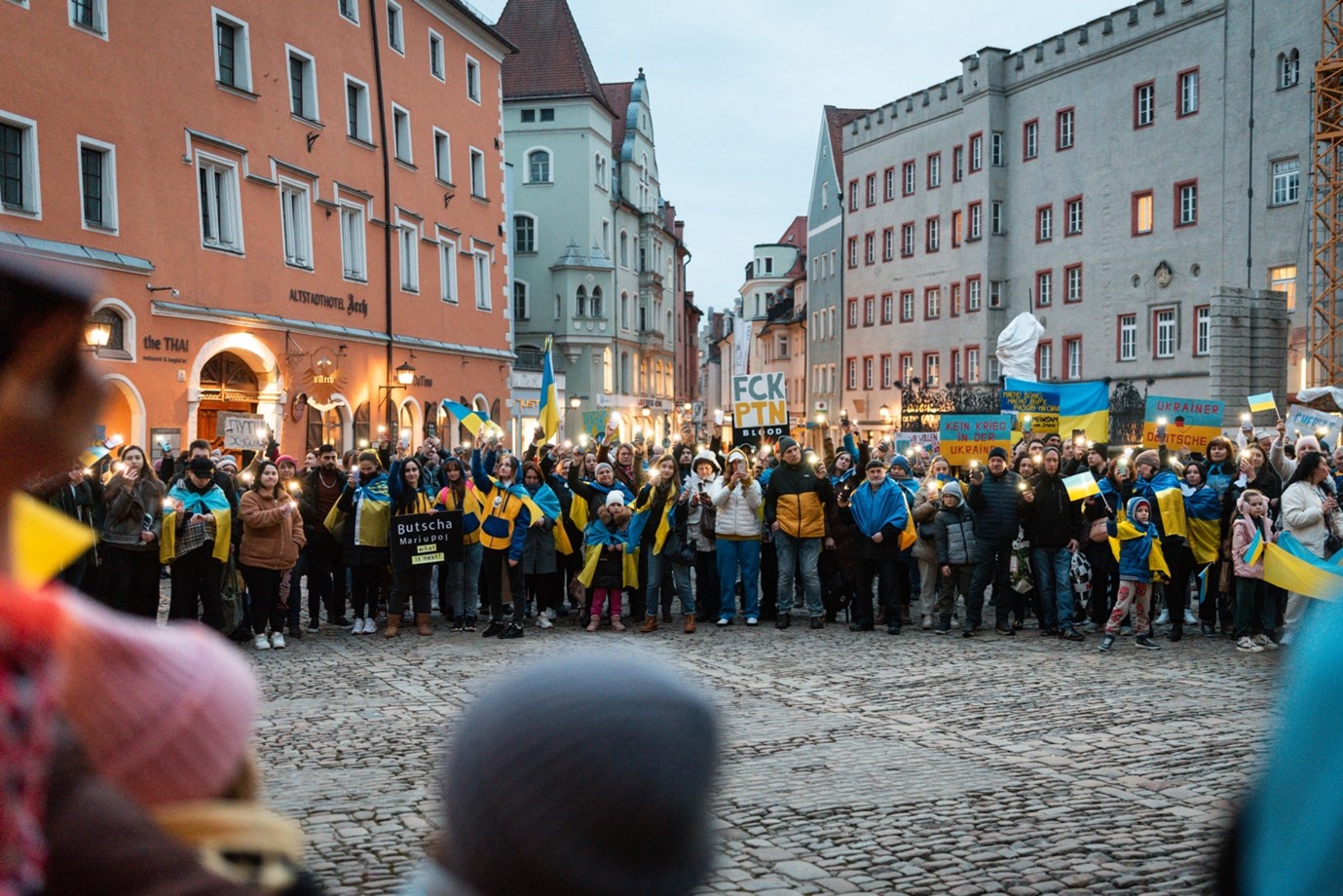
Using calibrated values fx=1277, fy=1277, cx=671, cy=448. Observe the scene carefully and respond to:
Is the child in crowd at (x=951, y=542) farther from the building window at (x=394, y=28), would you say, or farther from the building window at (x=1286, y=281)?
the building window at (x=1286, y=281)

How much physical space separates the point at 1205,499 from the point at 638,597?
6.63 metres

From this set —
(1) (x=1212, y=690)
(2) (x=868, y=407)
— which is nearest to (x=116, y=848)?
(1) (x=1212, y=690)

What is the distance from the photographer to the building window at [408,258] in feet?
114

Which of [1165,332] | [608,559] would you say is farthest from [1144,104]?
[608,559]

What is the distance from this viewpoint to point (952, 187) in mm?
54625

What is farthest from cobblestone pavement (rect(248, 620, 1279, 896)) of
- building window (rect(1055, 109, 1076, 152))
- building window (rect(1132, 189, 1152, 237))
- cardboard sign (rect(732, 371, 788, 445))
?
building window (rect(1055, 109, 1076, 152))

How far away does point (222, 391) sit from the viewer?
26.7 metres

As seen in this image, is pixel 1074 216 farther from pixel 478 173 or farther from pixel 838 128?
pixel 838 128

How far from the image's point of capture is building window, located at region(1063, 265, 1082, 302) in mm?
48500

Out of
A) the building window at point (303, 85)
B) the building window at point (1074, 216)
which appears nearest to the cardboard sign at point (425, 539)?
the building window at point (303, 85)

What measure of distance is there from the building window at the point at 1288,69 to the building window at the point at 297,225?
94.6 feet

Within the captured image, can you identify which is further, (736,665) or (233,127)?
(233,127)

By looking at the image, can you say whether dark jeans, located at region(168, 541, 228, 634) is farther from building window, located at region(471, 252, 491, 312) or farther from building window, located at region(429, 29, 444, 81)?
building window, located at region(471, 252, 491, 312)

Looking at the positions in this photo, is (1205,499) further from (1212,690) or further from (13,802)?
(13,802)
